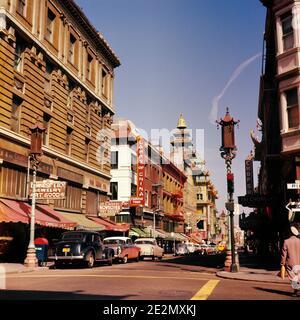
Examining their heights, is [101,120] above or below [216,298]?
above

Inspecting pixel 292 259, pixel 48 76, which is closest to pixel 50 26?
pixel 48 76

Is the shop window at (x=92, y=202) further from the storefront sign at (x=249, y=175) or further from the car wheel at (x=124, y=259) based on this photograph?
the storefront sign at (x=249, y=175)

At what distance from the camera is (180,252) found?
58156 mm

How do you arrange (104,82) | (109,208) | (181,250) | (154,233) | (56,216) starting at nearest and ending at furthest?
1. (56,216)
2. (109,208)
3. (104,82)
4. (154,233)
5. (181,250)

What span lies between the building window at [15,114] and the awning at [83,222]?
338 inches

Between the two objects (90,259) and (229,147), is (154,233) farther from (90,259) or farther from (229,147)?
(229,147)

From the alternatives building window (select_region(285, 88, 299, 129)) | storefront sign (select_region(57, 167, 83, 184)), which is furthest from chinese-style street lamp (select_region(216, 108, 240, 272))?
storefront sign (select_region(57, 167, 83, 184))

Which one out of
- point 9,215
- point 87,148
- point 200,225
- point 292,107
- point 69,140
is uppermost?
point 87,148

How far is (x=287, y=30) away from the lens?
24.5 meters

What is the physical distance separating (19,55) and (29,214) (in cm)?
1086

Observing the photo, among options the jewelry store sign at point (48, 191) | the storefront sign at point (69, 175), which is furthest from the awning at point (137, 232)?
the jewelry store sign at point (48, 191)

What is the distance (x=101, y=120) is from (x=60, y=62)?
1123 centimetres
